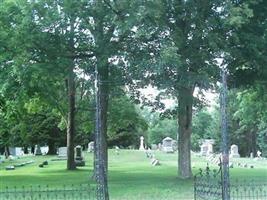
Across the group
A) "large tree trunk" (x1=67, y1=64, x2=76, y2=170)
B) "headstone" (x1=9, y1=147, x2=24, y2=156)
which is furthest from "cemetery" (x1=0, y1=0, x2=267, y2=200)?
"headstone" (x1=9, y1=147, x2=24, y2=156)

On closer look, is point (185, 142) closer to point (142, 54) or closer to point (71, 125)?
point (142, 54)

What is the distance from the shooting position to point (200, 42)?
69.3 ft

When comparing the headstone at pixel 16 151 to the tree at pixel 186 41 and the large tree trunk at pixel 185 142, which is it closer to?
the large tree trunk at pixel 185 142

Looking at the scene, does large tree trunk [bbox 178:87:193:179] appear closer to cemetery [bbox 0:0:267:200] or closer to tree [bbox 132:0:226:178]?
cemetery [bbox 0:0:267:200]

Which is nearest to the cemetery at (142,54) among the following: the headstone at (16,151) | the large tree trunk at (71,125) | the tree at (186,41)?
the tree at (186,41)

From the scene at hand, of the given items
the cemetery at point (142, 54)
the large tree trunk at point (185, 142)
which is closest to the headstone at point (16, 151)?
the cemetery at point (142, 54)

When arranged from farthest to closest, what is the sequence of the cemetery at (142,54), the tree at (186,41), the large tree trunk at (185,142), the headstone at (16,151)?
the headstone at (16,151)
the large tree trunk at (185,142)
the tree at (186,41)
the cemetery at (142,54)

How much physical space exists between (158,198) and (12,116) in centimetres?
1901

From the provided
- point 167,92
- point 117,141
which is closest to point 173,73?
point 167,92

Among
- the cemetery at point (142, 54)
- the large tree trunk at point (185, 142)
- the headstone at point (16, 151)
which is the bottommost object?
the headstone at point (16, 151)

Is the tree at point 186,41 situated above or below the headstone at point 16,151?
above

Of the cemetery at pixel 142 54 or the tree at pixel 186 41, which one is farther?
the tree at pixel 186 41

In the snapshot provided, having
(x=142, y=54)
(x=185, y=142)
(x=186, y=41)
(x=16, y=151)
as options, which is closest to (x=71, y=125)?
(x=185, y=142)

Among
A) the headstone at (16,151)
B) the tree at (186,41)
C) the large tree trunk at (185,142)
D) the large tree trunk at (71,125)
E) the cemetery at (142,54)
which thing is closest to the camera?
the cemetery at (142,54)
